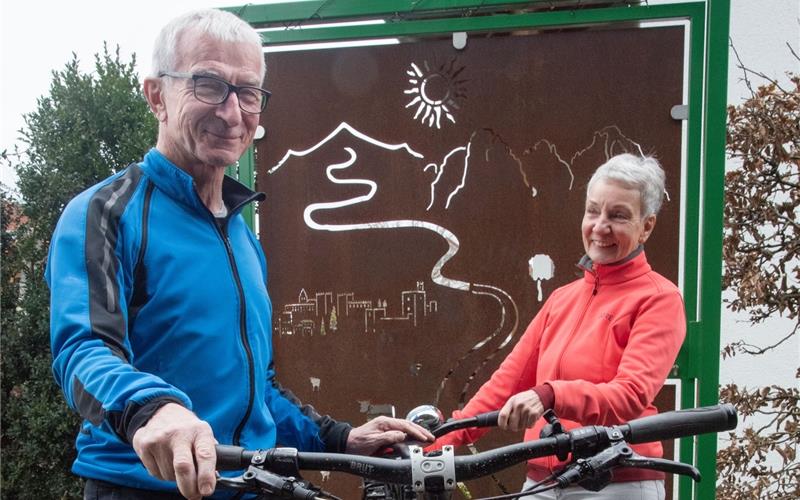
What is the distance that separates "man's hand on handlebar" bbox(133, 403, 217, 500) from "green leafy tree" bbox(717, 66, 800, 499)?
11.4 ft

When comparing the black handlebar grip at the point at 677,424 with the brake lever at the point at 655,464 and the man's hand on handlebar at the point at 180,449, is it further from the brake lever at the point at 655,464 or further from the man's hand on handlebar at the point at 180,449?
the man's hand on handlebar at the point at 180,449

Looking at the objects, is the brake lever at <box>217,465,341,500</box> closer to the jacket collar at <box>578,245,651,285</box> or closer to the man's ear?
the man's ear

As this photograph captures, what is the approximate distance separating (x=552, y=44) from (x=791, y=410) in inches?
100

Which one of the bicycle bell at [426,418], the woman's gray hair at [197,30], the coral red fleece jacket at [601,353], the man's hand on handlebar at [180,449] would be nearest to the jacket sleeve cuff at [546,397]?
the coral red fleece jacket at [601,353]

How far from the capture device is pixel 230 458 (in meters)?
1.35

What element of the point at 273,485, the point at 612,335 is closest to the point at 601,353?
the point at 612,335

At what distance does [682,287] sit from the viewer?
3008mm

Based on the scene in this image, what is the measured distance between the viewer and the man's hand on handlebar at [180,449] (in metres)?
1.21

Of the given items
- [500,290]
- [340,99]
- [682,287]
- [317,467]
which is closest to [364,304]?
[500,290]

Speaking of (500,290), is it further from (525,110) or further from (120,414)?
(120,414)

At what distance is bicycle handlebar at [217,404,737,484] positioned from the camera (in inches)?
54.1

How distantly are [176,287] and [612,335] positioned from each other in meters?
1.24

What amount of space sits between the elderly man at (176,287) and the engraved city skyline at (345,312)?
1.15 m

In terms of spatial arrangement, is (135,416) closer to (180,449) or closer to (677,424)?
(180,449)
